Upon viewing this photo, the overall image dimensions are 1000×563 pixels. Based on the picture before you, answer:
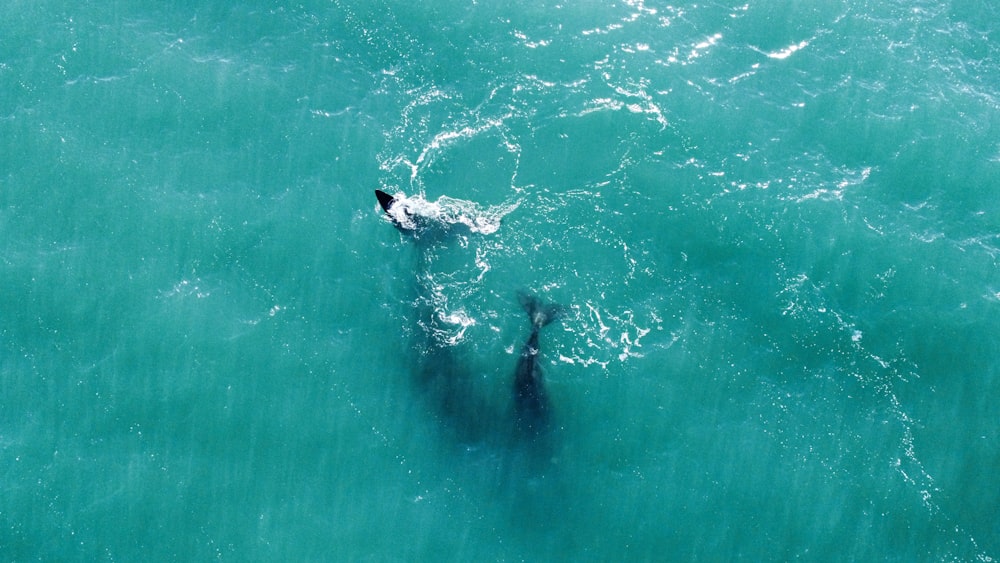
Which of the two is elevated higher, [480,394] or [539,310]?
[539,310]

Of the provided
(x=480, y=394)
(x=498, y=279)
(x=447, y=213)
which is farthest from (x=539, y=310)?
(x=447, y=213)

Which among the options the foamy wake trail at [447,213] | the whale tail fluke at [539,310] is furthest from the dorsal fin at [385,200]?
the whale tail fluke at [539,310]

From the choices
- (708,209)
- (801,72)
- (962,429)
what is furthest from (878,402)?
(801,72)

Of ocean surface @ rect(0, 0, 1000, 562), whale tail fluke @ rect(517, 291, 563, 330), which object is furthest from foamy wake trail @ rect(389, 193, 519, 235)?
whale tail fluke @ rect(517, 291, 563, 330)

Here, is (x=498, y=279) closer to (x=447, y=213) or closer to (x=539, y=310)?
(x=539, y=310)

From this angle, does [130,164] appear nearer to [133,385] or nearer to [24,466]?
[133,385]

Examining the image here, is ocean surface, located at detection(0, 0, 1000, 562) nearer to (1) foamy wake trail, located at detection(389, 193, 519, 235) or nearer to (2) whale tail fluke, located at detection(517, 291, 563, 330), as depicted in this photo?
(1) foamy wake trail, located at detection(389, 193, 519, 235)

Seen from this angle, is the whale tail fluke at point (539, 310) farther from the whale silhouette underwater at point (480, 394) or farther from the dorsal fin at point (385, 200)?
the dorsal fin at point (385, 200)
